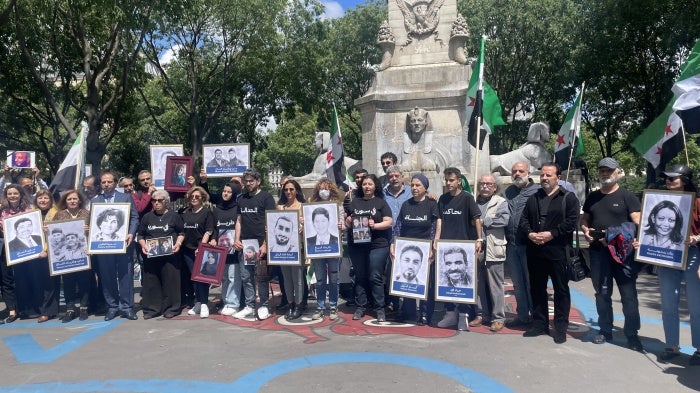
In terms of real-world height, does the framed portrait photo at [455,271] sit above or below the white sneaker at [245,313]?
above

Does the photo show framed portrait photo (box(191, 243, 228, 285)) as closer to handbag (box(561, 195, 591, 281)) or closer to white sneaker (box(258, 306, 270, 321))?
white sneaker (box(258, 306, 270, 321))

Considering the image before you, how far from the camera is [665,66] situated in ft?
75.5

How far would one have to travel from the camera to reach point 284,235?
7457 millimetres

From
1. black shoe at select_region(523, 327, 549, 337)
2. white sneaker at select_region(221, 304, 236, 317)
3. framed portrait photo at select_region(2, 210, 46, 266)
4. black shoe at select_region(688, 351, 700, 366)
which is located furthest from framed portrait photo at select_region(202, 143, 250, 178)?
black shoe at select_region(688, 351, 700, 366)

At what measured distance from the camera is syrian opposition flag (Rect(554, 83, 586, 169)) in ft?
32.9

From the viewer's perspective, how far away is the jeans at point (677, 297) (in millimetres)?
5734

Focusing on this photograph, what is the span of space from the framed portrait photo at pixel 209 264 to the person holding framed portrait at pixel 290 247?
78 cm

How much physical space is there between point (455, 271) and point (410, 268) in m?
0.55

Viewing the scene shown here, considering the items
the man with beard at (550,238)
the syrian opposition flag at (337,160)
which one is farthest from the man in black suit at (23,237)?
the man with beard at (550,238)

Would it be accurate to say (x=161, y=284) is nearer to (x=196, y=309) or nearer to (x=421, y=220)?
(x=196, y=309)

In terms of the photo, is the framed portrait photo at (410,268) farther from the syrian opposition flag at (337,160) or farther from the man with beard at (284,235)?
the syrian opposition flag at (337,160)

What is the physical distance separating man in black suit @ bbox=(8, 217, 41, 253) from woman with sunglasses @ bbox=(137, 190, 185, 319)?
1.37m

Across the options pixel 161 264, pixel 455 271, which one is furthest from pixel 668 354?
pixel 161 264

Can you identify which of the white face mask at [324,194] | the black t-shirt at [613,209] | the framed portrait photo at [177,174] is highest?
the framed portrait photo at [177,174]
